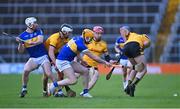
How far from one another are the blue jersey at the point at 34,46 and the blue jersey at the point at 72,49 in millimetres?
772

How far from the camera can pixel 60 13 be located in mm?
46938

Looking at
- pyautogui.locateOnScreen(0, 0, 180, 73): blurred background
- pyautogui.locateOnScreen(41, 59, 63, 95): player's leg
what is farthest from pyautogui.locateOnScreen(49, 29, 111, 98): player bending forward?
pyautogui.locateOnScreen(0, 0, 180, 73): blurred background

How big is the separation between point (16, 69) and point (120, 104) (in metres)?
26.2

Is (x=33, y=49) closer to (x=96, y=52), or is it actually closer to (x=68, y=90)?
(x=68, y=90)

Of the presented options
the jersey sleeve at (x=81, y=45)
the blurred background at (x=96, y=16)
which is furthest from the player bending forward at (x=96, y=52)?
the blurred background at (x=96, y=16)

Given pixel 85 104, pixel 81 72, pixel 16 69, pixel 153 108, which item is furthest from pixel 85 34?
pixel 16 69

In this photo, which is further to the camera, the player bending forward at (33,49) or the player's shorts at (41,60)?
the player's shorts at (41,60)

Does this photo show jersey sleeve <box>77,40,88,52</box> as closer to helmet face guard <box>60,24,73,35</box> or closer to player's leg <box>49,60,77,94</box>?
player's leg <box>49,60,77,94</box>

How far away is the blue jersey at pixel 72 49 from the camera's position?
66.6ft

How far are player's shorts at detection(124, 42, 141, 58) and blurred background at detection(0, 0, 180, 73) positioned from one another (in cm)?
2408

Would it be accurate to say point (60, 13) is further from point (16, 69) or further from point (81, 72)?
point (81, 72)

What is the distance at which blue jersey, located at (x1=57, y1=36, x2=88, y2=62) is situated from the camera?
20297mm

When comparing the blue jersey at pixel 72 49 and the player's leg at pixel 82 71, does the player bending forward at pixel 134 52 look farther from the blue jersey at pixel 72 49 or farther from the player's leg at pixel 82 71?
the blue jersey at pixel 72 49

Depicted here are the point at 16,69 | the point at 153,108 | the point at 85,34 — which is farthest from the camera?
the point at 16,69
